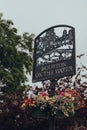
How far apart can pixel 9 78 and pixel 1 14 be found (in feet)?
20.8

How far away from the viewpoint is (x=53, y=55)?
16.2 metres

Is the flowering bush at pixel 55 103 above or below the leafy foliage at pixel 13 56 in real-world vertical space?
below

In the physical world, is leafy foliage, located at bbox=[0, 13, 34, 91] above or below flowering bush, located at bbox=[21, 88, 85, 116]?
above

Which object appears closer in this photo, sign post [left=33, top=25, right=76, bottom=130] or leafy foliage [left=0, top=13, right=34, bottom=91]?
sign post [left=33, top=25, right=76, bottom=130]

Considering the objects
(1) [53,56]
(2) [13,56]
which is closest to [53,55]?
(1) [53,56]

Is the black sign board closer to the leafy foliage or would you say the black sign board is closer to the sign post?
the sign post

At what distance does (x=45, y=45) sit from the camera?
55.0ft

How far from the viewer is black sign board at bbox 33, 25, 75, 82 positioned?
15.6 metres

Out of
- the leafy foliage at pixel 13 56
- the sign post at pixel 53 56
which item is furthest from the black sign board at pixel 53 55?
the leafy foliage at pixel 13 56

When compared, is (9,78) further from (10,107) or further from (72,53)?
(72,53)

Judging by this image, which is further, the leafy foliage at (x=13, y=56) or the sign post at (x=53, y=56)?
the leafy foliage at (x=13, y=56)

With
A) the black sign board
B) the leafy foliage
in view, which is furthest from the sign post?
the leafy foliage

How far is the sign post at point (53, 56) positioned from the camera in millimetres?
15641

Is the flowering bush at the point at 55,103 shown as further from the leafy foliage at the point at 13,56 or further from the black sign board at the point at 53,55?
the leafy foliage at the point at 13,56
